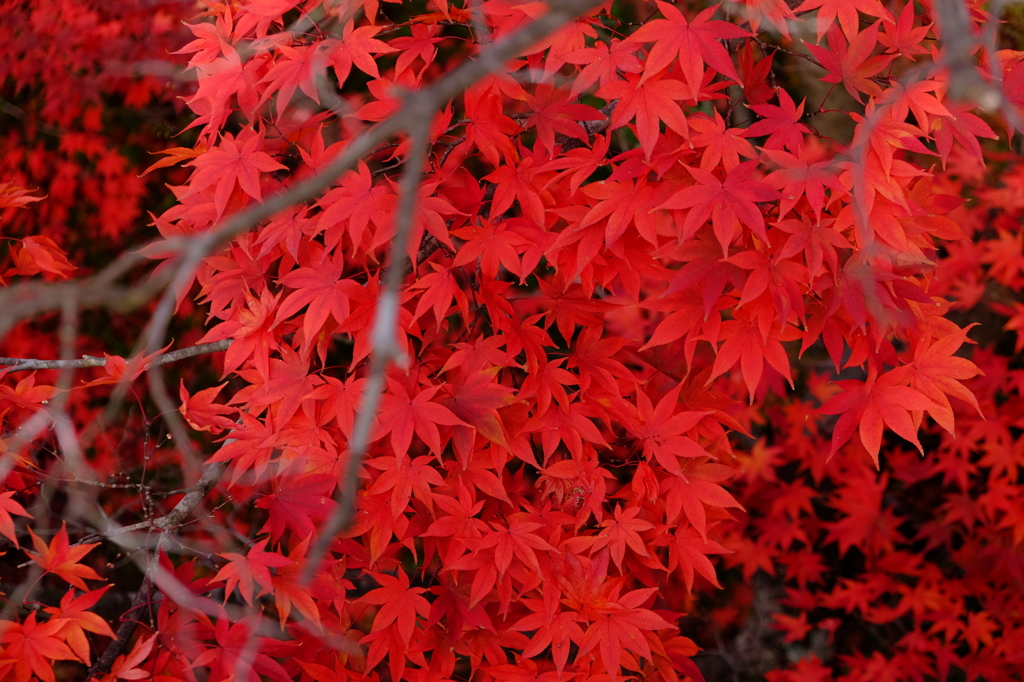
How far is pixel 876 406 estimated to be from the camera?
1405 millimetres

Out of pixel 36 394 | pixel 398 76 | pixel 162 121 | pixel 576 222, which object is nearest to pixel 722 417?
pixel 576 222

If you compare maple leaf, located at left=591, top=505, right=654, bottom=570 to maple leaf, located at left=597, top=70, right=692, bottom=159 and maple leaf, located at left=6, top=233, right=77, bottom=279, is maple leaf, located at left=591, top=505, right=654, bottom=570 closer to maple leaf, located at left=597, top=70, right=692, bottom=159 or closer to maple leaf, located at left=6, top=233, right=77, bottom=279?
maple leaf, located at left=597, top=70, right=692, bottom=159

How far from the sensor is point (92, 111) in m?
3.38

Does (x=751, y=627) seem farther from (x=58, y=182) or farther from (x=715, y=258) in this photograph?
(x=58, y=182)

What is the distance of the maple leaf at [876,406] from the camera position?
136 cm

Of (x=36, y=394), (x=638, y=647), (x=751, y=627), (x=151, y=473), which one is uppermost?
(x=36, y=394)

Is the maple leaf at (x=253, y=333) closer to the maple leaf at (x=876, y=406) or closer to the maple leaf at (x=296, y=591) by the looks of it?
the maple leaf at (x=296, y=591)

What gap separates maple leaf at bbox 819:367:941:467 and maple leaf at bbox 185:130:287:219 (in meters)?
1.26

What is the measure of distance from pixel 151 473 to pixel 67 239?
3.88 ft

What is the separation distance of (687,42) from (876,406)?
79cm

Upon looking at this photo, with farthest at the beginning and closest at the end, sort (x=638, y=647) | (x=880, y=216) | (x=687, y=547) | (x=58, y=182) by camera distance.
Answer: (x=58, y=182)
(x=687, y=547)
(x=638, y=647)
(x=880, y=216)

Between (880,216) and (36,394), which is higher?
(880,216)

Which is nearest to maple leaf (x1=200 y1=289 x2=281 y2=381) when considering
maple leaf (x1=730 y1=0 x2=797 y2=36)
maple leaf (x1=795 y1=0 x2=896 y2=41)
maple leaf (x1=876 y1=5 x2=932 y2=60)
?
maple leaf (x1=730 y1=0 x2=797 y2=36)

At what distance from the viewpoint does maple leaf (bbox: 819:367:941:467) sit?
4.46 ft
